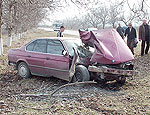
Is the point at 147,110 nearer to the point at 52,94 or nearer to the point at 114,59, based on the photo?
the point at 114,59

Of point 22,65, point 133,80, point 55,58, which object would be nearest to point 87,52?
point 55,58

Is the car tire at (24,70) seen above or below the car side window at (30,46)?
below

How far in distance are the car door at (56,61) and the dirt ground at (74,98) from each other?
1.24 feet

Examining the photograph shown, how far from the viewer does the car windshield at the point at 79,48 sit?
6350 millimetres

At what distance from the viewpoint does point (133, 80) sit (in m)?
6.90

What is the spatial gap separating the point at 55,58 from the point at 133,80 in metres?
2.70

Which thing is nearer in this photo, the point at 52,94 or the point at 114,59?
the point at 52,94

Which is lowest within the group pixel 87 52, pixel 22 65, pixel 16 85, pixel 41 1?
pixel 16 85

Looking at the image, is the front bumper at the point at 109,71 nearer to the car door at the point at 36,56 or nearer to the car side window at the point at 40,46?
the car door at the point at 36,56

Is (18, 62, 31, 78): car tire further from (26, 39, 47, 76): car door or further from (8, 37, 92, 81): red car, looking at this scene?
(26, 39, 47, 76): car door

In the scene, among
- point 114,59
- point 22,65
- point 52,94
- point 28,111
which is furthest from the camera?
point 22,65

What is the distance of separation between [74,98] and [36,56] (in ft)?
8.06

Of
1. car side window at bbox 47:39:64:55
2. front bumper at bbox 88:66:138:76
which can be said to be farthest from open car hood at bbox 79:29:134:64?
car side window at bbox 47:39:64:55

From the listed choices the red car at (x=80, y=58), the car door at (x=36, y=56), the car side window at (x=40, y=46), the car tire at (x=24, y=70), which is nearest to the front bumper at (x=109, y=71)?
the red car at (x=80, y=58)
